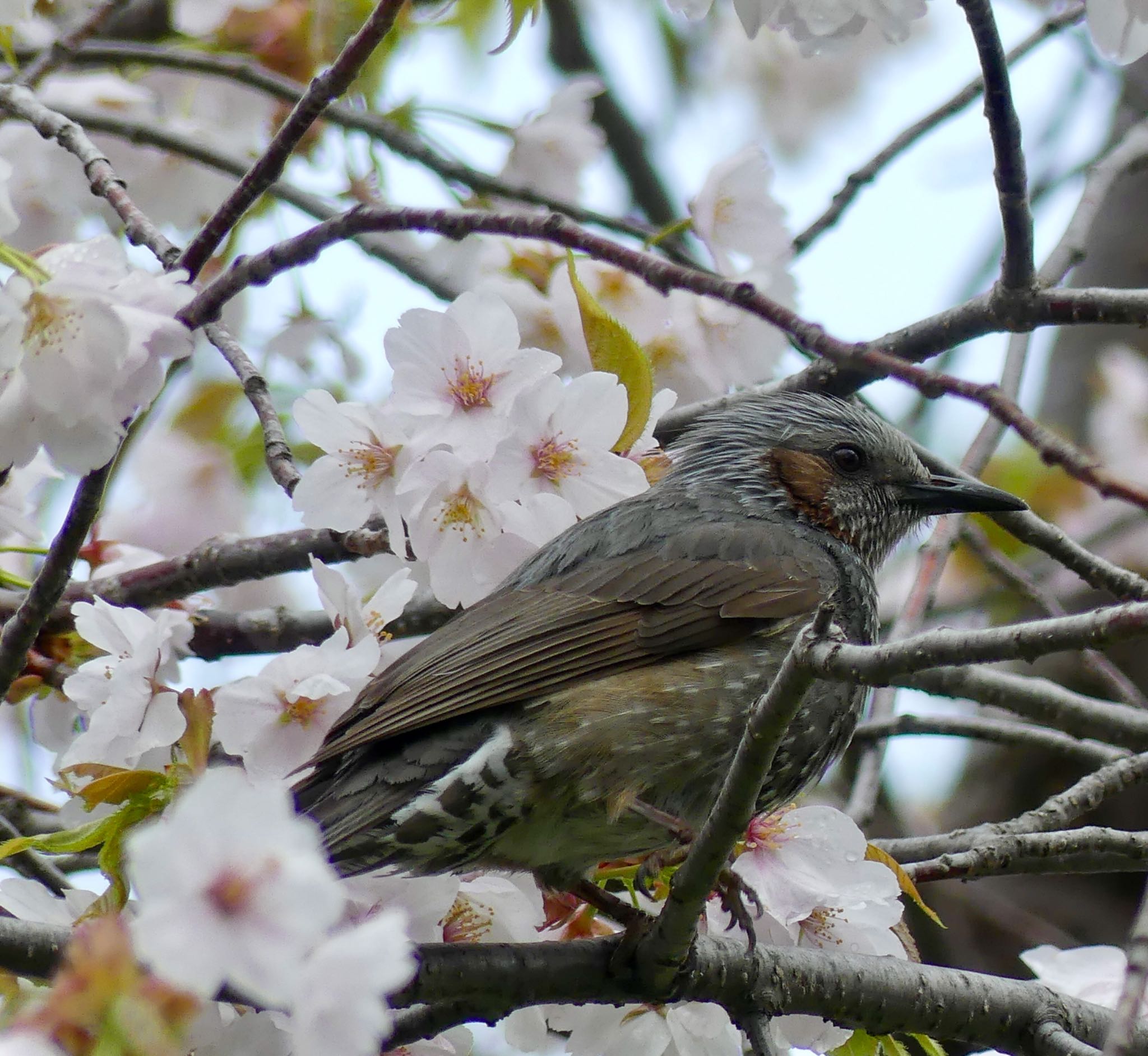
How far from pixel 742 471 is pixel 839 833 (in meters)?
1.61

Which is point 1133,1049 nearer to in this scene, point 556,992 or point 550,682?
point 556,992

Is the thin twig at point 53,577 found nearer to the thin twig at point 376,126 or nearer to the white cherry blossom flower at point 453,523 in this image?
the white cherry blossom flower at point 453,523

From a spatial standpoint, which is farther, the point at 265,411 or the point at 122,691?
the point at 265,411

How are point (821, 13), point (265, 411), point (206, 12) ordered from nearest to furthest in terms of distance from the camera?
point (821, 13) < point (265, 411) < point (206, 12)

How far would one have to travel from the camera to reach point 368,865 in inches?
111

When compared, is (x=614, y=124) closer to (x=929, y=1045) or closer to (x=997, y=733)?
(x=997, y=733)

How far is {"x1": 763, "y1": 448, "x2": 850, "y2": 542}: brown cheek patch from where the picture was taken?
4008 millimetres

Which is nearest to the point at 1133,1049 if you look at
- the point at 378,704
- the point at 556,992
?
the point at 556,992

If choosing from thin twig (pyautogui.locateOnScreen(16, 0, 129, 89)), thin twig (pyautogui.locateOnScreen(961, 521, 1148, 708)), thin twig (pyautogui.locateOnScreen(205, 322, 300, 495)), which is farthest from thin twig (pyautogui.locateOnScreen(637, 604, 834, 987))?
thin twig (pyautogui.locateOnScreen(16, 0, 129, 89))

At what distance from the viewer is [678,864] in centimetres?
288

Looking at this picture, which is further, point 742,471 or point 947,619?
point 947,619

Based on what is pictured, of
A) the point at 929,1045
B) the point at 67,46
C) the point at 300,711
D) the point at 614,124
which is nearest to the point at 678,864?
the point at 929,1045

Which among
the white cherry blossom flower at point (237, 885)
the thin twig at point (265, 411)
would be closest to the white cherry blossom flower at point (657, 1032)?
the thin twig at point (265, 411)

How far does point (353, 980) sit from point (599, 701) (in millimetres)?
1661
